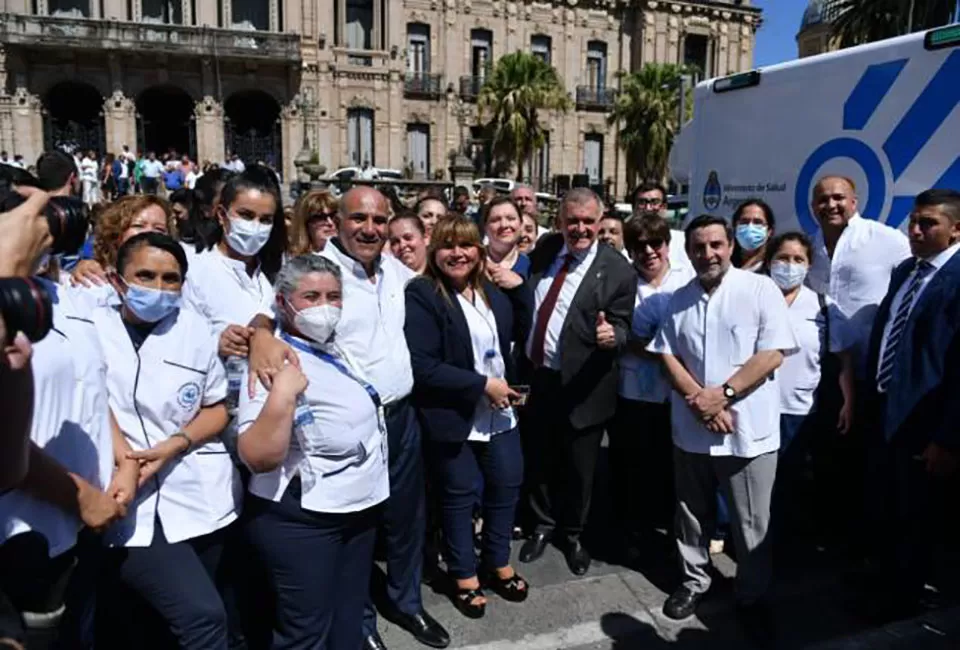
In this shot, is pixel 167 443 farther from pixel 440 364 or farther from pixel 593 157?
pixel 593 157

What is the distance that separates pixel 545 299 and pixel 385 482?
1.71 meters

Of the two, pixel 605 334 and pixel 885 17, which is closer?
pixel 605 334

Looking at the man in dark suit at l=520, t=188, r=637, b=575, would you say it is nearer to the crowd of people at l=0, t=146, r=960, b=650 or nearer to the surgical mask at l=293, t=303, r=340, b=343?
the crowd of people at l=0, t=146, r=960, b=650

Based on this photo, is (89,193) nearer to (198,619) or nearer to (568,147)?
(198,619)

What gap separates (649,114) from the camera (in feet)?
123

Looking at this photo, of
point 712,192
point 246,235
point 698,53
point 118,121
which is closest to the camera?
point 246,235

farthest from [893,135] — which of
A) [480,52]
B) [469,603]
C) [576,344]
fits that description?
[480,52]

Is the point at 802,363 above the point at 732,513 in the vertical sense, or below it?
above

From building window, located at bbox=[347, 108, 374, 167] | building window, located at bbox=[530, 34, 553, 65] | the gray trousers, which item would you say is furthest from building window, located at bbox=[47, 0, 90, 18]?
the gray trousers

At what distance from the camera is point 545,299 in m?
4.27

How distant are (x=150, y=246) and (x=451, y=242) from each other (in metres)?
1.46

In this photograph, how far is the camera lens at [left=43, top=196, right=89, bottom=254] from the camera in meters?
2.15

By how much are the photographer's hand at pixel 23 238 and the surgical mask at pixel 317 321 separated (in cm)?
91

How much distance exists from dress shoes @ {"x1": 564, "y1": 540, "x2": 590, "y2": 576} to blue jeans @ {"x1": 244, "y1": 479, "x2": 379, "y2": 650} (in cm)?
186
